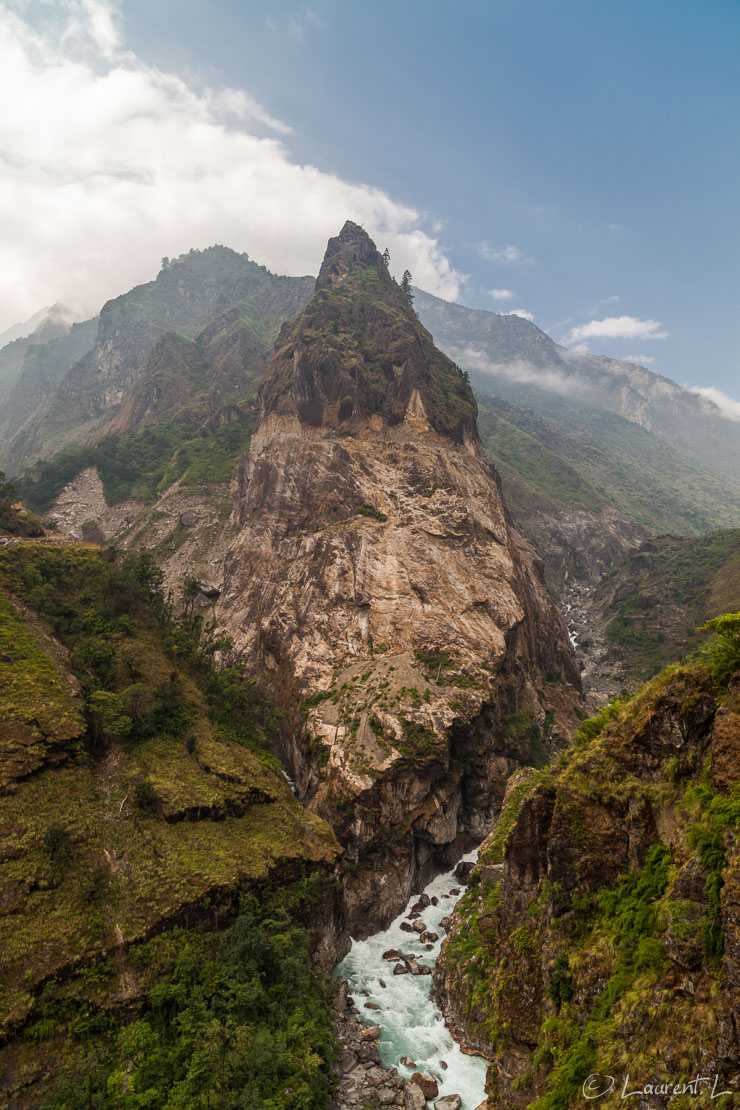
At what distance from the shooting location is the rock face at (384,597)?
150 feet

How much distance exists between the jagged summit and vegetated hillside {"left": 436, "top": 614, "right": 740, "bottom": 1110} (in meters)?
68.0

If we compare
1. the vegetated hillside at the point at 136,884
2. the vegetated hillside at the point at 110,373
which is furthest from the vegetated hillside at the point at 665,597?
the vegetated hillside at the point at 110,373

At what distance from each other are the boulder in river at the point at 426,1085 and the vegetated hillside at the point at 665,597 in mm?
69575

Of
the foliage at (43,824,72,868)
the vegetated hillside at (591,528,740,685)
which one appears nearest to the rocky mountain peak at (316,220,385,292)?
the vegetated hillside at (591,528,740,685)

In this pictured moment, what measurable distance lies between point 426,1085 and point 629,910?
22.2 m

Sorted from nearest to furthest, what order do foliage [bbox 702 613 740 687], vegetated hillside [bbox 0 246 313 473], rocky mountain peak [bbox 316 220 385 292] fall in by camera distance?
1. foliage [bbox 702 613 740 687]
2. rocky mountain peak [bbox 316 220 385 292]
3. vegetated hillside [bbox 0 246 313 473]

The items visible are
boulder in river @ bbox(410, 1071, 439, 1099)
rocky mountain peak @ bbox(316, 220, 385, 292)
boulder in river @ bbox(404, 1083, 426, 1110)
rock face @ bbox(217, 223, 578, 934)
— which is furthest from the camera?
rocky mountain peak @ bbox(316, 220, 385, 292)

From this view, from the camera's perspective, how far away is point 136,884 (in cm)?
2644

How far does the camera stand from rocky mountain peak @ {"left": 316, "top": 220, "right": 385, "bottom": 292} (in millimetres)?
109625

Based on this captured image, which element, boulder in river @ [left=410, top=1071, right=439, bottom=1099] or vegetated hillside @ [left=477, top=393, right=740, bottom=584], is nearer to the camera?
boulder in river @ [left=410, top=1071, right=439, bottom=1099]

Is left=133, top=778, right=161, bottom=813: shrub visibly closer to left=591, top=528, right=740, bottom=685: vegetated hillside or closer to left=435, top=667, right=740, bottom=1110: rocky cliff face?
left=435, top=667, right=740, bottom=1110: rocky cliff face

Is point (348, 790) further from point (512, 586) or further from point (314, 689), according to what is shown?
point (512, 586)

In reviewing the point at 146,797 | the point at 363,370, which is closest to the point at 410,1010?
the point at 146,797

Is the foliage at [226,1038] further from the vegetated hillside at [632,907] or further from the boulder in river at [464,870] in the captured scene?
the boulder in river at [464,870]
